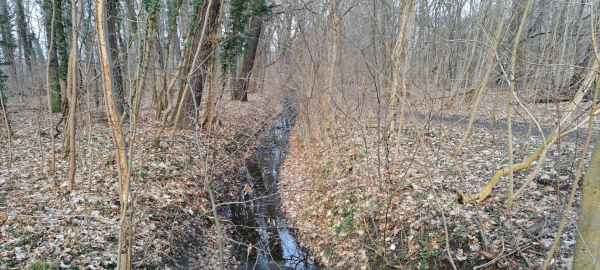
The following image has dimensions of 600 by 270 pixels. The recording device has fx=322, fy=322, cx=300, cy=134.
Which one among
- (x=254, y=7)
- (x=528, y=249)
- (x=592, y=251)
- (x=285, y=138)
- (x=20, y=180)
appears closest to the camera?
(x=592, y=251)

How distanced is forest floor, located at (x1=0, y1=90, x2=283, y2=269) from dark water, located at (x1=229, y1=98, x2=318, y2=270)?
18.1 inches

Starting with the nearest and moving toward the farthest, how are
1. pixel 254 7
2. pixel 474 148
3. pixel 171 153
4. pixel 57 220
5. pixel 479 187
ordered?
pixel 57 220, pixel 479 187, pixel 474 148, pixel 171 153, pixel 254 7

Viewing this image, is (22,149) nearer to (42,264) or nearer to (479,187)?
(42,264)

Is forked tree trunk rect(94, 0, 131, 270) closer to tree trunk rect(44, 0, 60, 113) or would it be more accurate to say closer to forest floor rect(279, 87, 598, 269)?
forest floor rect(279, 87, 598, 269)

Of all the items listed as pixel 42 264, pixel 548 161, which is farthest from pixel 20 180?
pixel 548 161

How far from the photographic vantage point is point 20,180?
249 inches

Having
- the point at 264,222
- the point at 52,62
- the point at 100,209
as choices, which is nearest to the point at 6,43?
the point at 52,62

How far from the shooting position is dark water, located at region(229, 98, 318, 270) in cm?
591

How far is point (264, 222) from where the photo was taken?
7484 millimetres

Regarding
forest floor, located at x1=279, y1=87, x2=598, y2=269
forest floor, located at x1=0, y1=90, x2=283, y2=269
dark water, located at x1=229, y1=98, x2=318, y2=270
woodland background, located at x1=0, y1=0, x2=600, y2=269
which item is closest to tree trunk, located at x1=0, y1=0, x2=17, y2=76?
woodland background, located at x1=0, y1=0, x2=600, y2=269

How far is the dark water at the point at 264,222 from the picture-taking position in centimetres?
591

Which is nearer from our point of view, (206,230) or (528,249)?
(528,249)

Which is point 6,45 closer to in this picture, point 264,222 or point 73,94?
point 73,94

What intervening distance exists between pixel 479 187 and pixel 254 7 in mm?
10513
